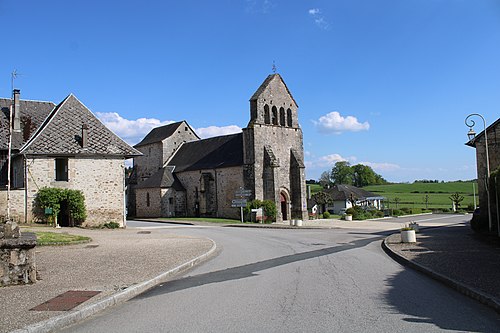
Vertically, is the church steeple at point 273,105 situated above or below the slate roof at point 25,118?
above

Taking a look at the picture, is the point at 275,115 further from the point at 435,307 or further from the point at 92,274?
the point at 435,307

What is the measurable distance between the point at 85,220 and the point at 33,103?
35.1 ft

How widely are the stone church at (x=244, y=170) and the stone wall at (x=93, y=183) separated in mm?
13722

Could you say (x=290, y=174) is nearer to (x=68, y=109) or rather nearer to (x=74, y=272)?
(x=68, y=109)

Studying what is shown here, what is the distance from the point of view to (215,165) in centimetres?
4553

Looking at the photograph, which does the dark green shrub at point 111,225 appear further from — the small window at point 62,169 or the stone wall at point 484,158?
the stone wall at point 484,158

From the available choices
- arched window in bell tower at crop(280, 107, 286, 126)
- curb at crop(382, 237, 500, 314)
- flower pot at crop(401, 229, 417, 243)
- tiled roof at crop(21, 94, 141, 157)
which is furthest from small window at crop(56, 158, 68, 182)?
curb at crop(382, 237, 500, 314)

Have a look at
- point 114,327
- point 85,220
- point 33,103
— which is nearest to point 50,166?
point 85,220

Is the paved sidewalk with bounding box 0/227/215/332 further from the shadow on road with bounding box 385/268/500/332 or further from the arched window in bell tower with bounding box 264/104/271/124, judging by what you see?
the arched window in bell tower with bounding box 264/104/271/124

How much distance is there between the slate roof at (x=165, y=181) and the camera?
48.8 meters

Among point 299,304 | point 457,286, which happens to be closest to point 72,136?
point 299,304

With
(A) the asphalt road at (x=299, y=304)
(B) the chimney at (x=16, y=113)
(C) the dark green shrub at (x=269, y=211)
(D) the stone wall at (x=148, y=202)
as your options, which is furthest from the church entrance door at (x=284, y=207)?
(A) the asphalt road at (x=299, y=304)

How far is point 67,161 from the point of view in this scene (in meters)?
29.5

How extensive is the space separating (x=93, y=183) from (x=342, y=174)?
10096 cm
